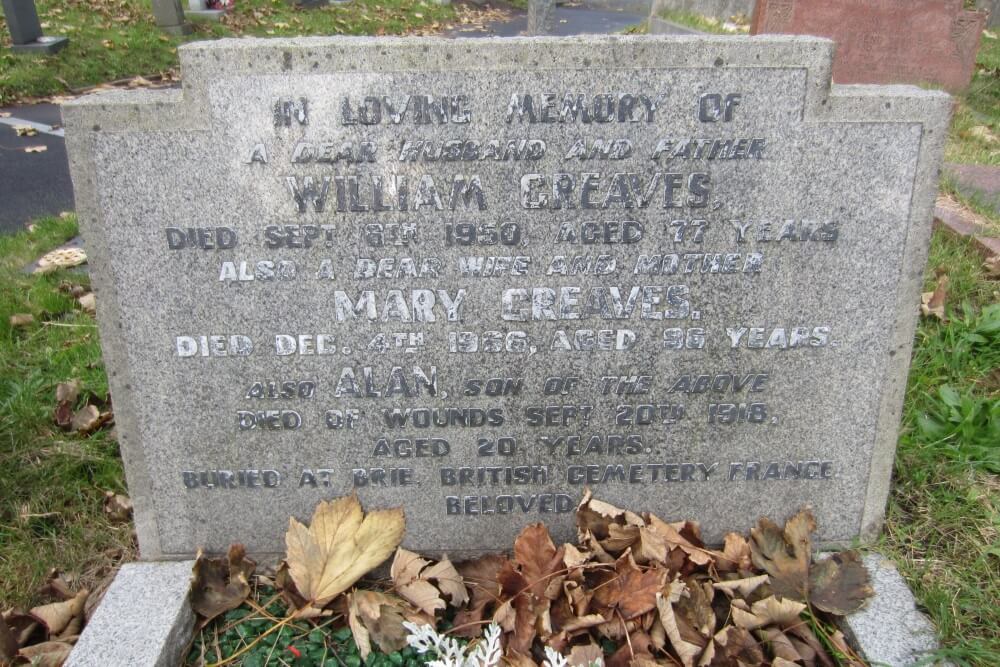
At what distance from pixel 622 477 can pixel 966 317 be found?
1614 millimetres

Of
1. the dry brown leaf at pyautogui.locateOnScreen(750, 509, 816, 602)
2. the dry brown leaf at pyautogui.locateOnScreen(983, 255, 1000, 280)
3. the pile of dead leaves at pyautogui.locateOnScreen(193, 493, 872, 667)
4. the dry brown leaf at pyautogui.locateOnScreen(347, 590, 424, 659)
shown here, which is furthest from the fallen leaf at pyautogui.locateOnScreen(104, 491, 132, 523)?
the dry brown leaf at pyautogui.locateOnScreen(983, 255, 1000, 280)

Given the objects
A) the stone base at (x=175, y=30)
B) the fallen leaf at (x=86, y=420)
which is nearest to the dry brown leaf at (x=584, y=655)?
the fallen leaf at (x=86, y=420)

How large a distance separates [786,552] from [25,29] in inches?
373

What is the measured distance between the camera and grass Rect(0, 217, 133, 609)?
220 centimetres

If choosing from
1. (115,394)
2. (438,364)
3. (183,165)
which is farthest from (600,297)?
(115,394)

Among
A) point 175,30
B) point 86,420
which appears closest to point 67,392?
point 86,420

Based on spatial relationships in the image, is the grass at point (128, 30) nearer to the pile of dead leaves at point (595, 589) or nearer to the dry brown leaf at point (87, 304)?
the dry brown leaf at point (87, 304)

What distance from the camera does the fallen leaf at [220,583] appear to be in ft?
6.59

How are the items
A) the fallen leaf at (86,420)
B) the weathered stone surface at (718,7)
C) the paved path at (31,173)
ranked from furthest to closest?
the weathered stone surface at (718,7) → the paved path at (31,173) → the fallen leaf at (86,420)

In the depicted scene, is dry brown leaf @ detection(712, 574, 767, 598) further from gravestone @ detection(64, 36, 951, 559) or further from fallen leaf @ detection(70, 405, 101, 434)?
fallen leaf @ detection(70, 405, 101, 434)

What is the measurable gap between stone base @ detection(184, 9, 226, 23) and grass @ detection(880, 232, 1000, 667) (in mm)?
11201

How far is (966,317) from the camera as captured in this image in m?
2.80

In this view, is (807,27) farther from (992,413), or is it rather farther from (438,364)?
(438,364)

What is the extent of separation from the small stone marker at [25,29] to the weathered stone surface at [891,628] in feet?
31.0
